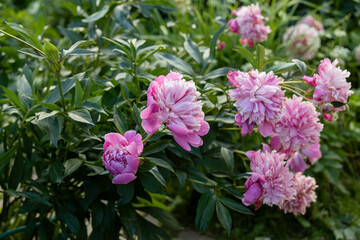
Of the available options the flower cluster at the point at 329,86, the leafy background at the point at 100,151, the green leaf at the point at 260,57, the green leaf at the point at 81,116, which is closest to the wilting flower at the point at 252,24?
the leafy background at the point at 100,151

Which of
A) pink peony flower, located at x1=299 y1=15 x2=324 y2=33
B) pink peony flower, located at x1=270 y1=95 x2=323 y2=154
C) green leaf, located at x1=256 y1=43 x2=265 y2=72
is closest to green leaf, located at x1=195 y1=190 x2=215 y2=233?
pink peony flower, located at x1=270 y1=95 x2=323 y2=154

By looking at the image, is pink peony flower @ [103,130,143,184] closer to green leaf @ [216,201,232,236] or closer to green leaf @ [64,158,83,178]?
green leaf @ [64,158,83,178]

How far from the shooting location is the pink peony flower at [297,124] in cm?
94

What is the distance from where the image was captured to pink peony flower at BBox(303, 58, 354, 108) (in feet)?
3.02

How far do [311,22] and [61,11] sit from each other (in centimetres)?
213

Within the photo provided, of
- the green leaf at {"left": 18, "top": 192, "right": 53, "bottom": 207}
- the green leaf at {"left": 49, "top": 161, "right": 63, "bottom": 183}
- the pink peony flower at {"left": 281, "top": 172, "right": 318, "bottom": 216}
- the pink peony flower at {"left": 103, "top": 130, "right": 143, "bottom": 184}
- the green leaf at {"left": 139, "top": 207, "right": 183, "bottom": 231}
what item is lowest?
the green leaf at {"left": 139, "top": 207, "right": 183, "bottom": 231}

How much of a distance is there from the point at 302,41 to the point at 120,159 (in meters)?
1.48

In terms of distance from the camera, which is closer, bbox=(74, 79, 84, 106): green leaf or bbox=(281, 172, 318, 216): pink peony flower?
bbox=(74, 79, 84, 106): green leaf

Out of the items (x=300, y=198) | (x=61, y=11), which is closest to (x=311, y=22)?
(x=300, y=198)

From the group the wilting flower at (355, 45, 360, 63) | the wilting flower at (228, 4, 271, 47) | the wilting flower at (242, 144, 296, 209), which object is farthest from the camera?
the wilting flower at (355, 45, 360, 63)

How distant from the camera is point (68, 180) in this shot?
1.17 m

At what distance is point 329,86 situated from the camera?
0.92m

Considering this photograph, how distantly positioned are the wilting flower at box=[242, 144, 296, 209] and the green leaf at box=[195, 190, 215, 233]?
0.17 metres

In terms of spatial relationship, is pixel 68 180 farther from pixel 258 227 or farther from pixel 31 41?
pixel 258 227
